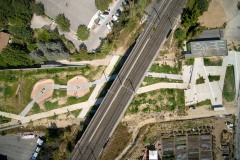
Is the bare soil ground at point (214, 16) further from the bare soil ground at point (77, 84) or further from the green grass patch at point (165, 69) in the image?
the bare soil ground at point (77, 84)

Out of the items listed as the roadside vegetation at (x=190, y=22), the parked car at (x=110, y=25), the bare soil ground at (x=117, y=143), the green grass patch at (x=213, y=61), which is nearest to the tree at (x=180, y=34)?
the roadside vegetation at (x=190, y=22)

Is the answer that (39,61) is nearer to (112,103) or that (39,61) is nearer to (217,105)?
(112,103)

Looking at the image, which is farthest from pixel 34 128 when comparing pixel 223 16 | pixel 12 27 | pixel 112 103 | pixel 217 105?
pixel 223 16

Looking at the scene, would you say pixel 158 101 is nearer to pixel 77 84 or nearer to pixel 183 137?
pixel 183 137

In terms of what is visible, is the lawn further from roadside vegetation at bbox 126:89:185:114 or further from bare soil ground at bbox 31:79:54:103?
roadside vegetation at bbox 126:89:185:114

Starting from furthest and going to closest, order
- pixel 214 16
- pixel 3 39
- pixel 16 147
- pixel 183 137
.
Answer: pixel 214 16, pixel 3 39, pixel 183 137, pixel 16 147

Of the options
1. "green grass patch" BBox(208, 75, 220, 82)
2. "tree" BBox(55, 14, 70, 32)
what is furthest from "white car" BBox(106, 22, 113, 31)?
"green grass patch" BBox(208, 75, 220, 82)

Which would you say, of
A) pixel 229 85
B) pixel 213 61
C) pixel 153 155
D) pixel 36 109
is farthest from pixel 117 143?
pixel 213 61
